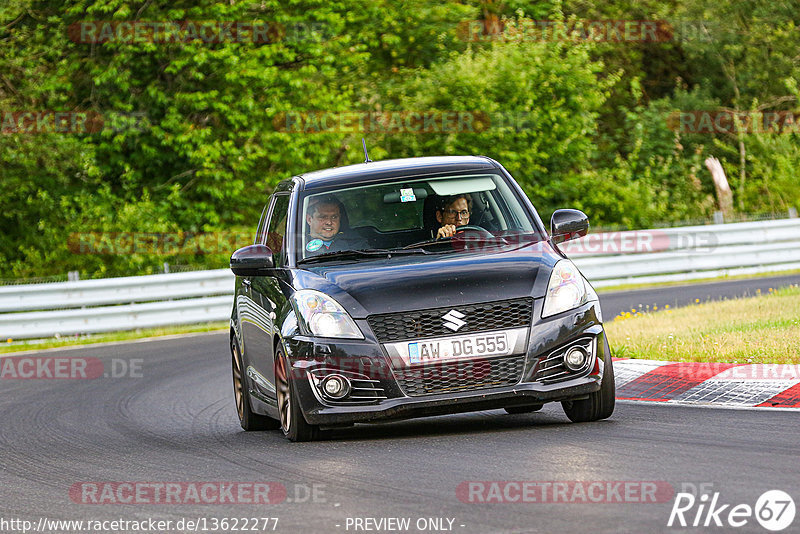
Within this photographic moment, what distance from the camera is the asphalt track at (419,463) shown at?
5.73 metres

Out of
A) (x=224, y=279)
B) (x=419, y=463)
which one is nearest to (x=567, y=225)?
(x=419, y=463)

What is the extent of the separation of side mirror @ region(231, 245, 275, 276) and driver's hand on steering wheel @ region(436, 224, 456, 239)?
1108 millimetres

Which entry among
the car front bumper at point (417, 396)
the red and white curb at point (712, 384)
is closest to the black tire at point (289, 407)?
the car front bumper at point (417, 396)

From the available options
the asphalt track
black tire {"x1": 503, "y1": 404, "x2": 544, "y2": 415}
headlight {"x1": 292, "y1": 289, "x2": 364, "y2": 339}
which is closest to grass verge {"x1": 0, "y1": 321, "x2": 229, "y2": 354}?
the asphalt track

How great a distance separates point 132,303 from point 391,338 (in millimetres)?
14305

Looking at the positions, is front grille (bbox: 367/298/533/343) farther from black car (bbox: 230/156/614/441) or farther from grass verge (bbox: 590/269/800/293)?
grass verge (bbox: 590/269/800/293)

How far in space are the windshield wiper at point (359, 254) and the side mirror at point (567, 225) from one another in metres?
0.88

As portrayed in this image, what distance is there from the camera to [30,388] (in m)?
14.7

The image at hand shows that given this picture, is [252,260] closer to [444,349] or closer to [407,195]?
[407,195]

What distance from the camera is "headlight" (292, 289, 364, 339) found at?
311 inches

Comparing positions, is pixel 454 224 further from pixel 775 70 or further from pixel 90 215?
pixel 775 70

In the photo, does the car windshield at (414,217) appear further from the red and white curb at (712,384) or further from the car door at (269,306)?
the red and white curb at (712,384)

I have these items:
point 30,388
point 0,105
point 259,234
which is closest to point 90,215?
point 0,105

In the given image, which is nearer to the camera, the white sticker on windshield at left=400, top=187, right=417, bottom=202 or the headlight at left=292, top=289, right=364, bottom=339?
the headlight at left=292, top=289, right=364, bottom=339
